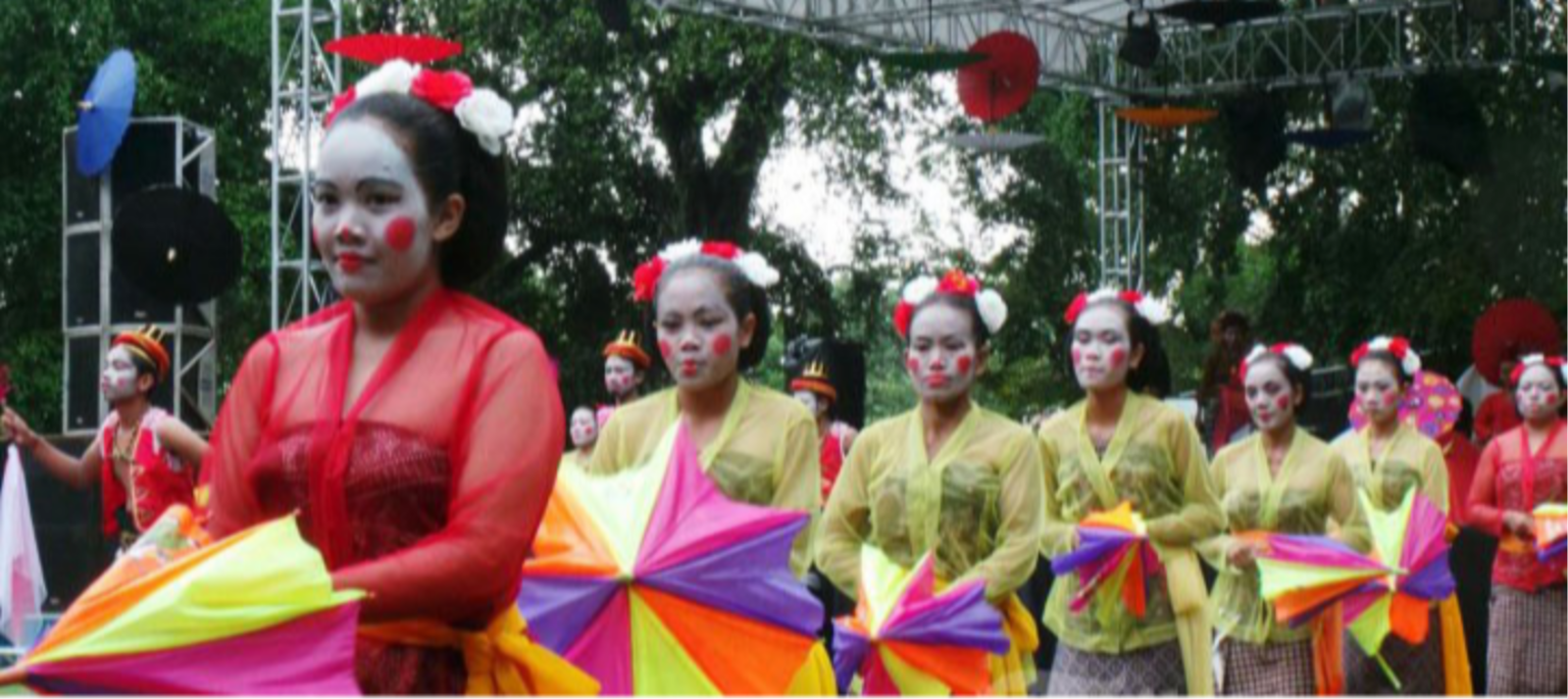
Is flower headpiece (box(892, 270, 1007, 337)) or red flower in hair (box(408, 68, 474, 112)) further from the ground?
red flower in hair (box(408, 68, 474, 112))

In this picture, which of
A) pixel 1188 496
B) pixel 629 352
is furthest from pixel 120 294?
pixel 1188 496

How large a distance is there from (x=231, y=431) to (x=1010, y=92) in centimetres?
1404

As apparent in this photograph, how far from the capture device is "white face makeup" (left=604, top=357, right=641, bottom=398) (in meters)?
13.3

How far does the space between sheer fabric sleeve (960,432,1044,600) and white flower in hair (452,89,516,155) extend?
13.7 feet

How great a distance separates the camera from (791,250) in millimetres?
27469

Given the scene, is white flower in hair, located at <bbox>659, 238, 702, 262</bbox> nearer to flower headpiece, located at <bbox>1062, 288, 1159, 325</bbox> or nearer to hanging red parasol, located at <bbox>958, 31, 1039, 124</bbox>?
flower headpiece, located at <bbox>1062, 288, 1159, 325</bbox>

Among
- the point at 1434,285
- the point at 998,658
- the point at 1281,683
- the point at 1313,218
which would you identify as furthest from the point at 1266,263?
the point at 998,658

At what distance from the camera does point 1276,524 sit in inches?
421

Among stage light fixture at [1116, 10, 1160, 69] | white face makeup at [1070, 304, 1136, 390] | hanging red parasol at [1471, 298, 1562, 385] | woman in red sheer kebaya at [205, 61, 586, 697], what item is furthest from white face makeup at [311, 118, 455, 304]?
stage light fixture at [1116, 10, 1160, 69]

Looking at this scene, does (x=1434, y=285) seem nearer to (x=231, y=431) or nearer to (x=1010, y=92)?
(x=1010, y=92)

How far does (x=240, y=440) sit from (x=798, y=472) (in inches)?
147

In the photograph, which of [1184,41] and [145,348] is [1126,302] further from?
[1184,41]

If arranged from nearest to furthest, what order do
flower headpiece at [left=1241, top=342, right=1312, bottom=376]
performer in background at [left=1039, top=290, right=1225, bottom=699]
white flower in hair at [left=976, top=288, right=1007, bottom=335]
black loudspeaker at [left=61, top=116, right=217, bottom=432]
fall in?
white flower in hair at [left=976, top=288, right=1007, bottom=335] → performer in background at [left=1039, top=290, right=1225, bottom=699] → flower headpiece at [left=1241, top=342, right=1312, bottom=376] → black loudspeaker at [left=61, top=116, right=217, bottom=432]

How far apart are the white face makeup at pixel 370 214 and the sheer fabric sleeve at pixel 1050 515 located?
452 cm
